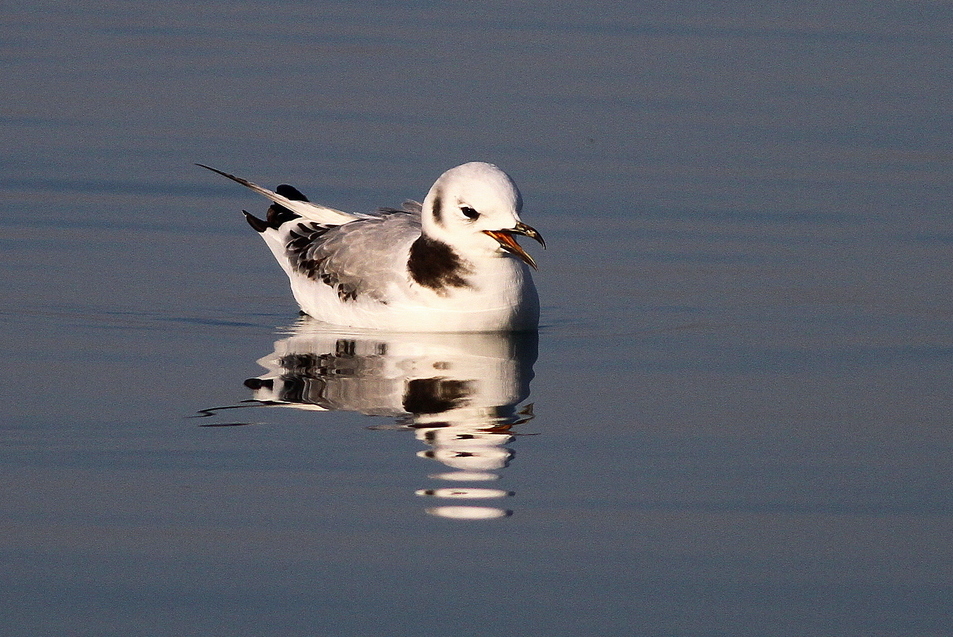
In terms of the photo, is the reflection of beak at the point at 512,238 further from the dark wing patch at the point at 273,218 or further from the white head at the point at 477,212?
the dark wing patch at the point at 273,218

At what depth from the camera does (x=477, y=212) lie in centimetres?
1044

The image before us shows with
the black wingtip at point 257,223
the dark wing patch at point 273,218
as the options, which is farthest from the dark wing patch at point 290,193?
the black wingtip at point 257,223

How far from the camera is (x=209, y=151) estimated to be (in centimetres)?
1474

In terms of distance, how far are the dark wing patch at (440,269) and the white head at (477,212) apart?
0.18ft

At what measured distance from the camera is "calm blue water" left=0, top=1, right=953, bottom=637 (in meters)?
6.54

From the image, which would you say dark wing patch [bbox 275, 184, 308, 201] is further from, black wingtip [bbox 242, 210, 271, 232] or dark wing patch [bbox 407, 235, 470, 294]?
dark wing patch [bbox 407, 235, 470, 294]

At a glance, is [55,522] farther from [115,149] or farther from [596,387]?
[115,149]

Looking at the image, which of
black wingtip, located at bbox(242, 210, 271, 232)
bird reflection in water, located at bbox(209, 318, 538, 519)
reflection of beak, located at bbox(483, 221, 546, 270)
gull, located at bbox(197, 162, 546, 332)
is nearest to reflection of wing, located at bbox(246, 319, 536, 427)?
bird reflection in water, located at bbox(209, 318, 538, 519)

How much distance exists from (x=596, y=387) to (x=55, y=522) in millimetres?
3368

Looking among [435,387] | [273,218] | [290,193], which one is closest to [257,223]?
[273,218]

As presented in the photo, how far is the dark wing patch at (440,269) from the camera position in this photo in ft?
34.9

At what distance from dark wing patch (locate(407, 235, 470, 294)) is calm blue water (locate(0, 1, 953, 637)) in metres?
0.34

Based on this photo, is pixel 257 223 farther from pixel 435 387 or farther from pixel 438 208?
pixel 435 387

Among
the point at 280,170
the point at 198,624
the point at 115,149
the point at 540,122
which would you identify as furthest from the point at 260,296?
the point at 198,624
